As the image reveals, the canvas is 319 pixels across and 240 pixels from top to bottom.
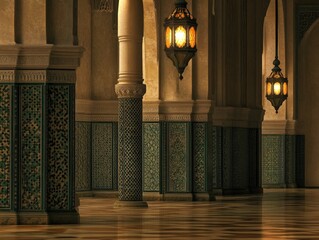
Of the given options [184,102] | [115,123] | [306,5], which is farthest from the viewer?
[306,5]

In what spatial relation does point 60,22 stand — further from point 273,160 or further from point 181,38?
point 273,160

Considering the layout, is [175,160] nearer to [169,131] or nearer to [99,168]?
[169,131]

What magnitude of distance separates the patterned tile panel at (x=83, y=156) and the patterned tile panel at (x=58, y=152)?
8369mm

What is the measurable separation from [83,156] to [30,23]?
882 cm

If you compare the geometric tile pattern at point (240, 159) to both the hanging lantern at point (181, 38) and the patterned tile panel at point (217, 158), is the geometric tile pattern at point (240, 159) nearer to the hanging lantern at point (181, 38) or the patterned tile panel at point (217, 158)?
the patterned tile panel at point (217, 158)

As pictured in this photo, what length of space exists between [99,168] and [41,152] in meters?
9.03

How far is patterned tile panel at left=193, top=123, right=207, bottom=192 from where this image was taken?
19234mm

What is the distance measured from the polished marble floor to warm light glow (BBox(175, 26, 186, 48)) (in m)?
2.46

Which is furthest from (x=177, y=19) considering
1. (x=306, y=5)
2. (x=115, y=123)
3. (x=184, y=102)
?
(x=306, y=5)

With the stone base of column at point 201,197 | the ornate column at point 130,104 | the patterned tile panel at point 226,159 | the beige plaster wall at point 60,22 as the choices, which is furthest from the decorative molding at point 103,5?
the beige plaster wall at point 60,22

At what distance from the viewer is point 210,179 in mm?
19391

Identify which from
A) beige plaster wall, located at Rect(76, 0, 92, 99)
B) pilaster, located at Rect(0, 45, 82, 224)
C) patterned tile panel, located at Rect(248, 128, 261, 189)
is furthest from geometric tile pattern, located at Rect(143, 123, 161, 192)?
pilaster, located at Rect(0, 45, 82, 224)

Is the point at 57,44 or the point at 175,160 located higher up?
the point at 57,44

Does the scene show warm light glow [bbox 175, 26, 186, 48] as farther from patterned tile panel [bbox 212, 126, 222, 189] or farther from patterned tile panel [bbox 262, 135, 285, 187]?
patterned tile panel [bbox 262, 135, 285, 187]
